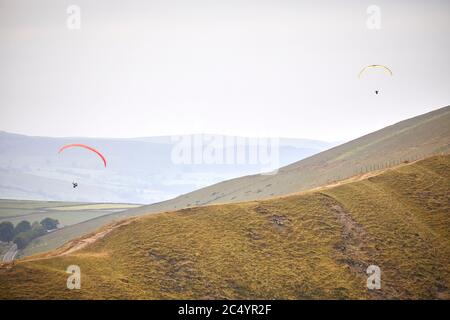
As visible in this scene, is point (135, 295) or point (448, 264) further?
point (448, 264)

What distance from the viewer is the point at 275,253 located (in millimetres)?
80250

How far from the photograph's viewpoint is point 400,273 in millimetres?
78312

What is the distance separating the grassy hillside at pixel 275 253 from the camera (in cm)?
6994

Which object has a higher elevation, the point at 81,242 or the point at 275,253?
the point at 81,242

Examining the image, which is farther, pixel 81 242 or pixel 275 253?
A: pixel 81 242

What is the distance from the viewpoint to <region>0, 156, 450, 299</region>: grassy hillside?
6994 cm

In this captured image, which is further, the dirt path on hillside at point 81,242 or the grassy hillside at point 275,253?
the dirt path on hillside at point 81,242
